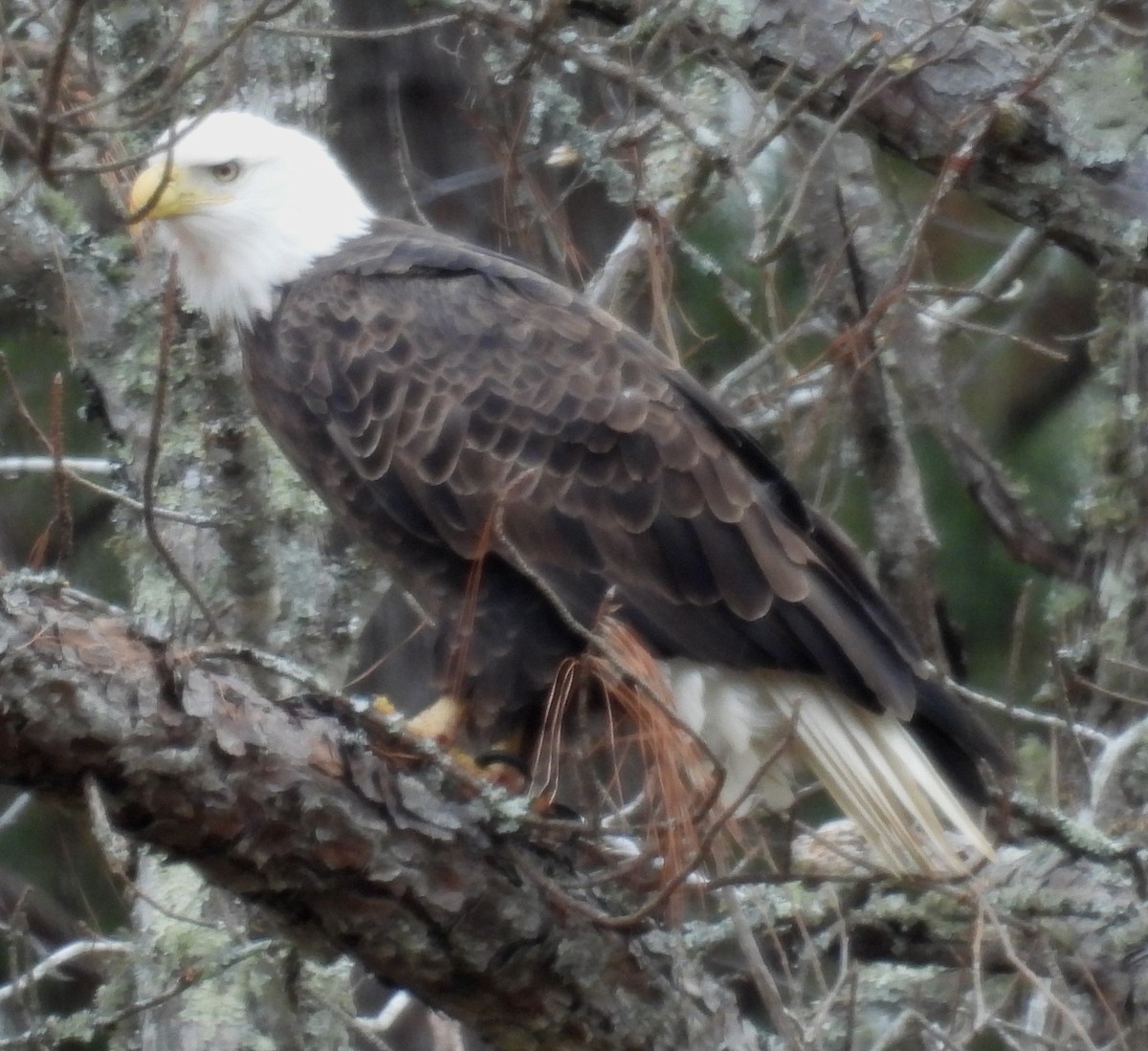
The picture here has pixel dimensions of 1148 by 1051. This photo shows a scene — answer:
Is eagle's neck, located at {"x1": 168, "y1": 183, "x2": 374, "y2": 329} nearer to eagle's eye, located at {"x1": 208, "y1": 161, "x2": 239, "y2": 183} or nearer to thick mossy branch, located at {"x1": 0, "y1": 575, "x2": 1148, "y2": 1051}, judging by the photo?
eagle's eye, located at {"x1": 208, "y1": 161, "x2": 239, "y2": 183}

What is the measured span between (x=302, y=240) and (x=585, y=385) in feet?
2.64

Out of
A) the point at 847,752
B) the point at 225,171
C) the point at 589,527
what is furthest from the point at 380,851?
the point at 225,171

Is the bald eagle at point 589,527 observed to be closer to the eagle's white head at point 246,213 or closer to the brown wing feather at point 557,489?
the brown wing feather at point 557,489

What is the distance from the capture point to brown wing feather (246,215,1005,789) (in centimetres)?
335

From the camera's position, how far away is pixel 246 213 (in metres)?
3.85

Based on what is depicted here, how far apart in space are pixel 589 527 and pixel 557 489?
0.09m

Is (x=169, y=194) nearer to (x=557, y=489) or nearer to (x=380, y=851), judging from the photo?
(x=557, y=489)

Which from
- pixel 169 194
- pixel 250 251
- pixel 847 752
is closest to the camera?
pixel 847 752

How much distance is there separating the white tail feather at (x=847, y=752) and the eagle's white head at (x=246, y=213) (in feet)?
3.85

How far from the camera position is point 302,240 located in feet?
12.6

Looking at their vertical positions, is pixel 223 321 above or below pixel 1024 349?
above

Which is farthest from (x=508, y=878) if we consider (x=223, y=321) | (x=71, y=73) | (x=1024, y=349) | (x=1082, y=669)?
(x=1024, y=349)

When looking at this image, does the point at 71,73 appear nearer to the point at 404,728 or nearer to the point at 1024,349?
the point at 404,728

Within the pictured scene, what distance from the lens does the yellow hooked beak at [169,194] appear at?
138 inches
